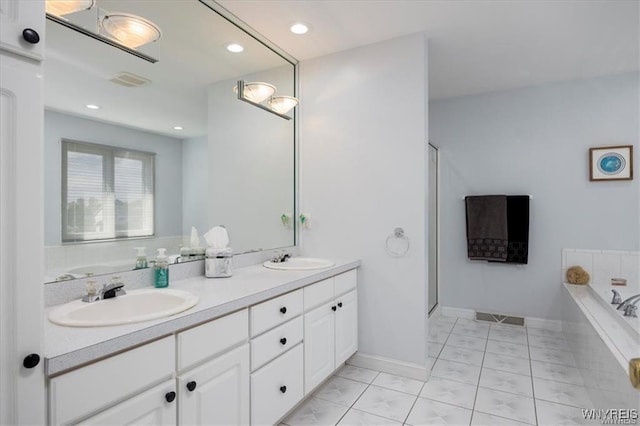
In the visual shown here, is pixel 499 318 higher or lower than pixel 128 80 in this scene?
lower

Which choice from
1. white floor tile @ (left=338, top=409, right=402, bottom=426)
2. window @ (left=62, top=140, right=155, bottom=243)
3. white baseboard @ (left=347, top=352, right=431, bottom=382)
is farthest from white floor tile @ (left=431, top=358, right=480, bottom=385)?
window @ (left=62, top=140, right=155, bottom=243)

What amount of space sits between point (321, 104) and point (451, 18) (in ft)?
3.66

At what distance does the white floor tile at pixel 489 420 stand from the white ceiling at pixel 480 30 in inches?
98.8

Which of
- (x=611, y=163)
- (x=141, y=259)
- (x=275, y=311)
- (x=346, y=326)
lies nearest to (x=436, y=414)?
(x=346, y=326)

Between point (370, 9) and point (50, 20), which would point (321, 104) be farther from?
point (50, 20)

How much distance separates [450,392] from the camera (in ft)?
7.72

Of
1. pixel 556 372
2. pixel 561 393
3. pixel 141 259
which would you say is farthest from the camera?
pixel 556 372

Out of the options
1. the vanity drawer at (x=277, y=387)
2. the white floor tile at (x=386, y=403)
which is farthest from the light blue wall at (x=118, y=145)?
the white floor tile at (x=386, y=403)

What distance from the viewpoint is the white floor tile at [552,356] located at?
2812 mm

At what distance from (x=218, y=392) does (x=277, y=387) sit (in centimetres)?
45

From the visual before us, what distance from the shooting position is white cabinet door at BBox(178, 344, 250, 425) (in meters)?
1.30

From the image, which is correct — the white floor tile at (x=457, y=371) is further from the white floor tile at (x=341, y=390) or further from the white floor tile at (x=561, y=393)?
the white floor tile at (x=341, y=390)

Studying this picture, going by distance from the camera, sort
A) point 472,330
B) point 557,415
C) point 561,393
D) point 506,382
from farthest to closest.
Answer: point 472,330, point 506,382, point 561,393, point 557,415

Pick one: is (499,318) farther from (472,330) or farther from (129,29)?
(129,29)
